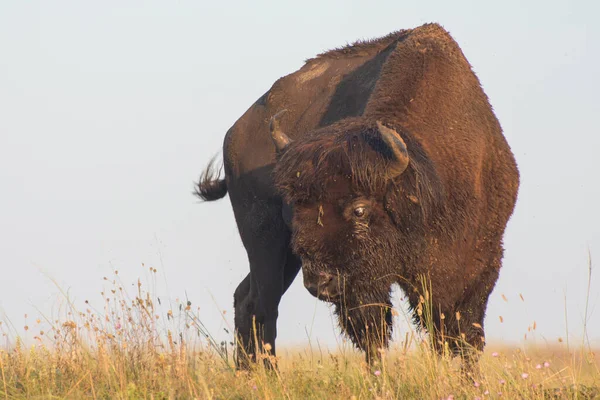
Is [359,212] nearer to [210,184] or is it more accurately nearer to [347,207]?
[347,207]

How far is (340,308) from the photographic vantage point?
244 inches

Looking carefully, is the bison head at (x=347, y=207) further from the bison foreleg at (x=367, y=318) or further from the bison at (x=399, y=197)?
the bison foreleg at (x=367, y=318)

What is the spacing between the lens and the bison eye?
231 inches

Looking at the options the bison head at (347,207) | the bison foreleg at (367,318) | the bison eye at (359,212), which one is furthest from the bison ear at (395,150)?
the bison foreleg at (367,318)

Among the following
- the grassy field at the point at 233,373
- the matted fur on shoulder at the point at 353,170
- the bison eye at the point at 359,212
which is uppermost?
the matted fur on shoulder at the point at 353,170

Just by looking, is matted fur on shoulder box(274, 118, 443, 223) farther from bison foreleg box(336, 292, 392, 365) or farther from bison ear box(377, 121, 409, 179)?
bison foreleg box(336, 292, 392, 365)

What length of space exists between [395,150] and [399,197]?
1.12ft

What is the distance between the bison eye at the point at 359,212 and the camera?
5855 mm

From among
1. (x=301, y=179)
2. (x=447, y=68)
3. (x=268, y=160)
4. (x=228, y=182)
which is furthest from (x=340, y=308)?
(x=228, y=182)

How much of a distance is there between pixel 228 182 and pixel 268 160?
752 mm

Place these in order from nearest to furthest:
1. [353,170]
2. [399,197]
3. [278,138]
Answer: [353,170] < [399,197] < [278,138]

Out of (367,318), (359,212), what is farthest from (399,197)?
(367,318)

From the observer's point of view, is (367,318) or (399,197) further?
(367,318)

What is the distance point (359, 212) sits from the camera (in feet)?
19.2
